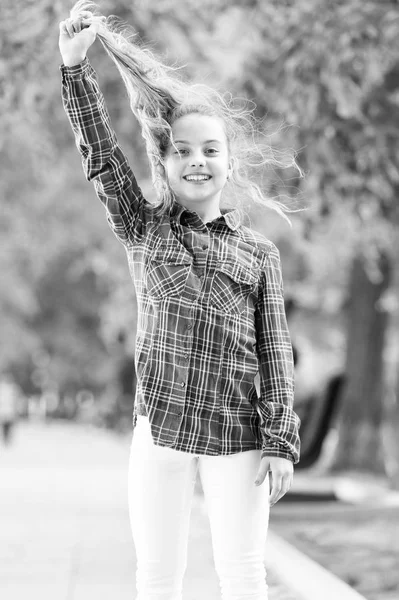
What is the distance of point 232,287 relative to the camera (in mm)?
3131

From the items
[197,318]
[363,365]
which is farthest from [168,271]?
[363,365]

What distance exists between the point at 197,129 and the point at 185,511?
1.13 metres

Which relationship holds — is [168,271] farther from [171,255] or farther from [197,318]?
[197,318]

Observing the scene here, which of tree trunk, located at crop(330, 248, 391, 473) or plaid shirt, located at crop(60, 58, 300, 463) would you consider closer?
plaid shirt, located at crop(60, 58, 300, 463)

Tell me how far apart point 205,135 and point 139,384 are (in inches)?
30.4

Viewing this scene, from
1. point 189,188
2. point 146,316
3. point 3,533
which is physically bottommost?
point 3,533

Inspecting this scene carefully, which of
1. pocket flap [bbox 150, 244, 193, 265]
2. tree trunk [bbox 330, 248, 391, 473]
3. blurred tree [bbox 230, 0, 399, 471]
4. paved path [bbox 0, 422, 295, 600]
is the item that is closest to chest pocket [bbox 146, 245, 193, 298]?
pocket flap [bbox 150, 244, 193, 265]

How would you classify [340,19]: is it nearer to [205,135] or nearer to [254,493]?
[205,135]

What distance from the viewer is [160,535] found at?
3.04m

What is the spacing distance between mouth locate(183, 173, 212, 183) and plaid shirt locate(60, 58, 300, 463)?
3.7 inches

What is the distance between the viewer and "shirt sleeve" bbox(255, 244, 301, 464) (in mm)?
3008

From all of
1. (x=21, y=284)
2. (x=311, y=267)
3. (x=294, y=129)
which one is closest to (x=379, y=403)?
(x=311, y=267)

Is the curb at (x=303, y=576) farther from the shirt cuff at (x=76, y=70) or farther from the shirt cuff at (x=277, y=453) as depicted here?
the shirt cuff at (x=76, y=70)

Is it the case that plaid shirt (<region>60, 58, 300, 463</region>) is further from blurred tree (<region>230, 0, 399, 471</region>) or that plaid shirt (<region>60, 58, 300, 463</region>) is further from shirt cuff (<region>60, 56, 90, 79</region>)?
blurred tree (<region>230, 0, 399, 471</region>)
